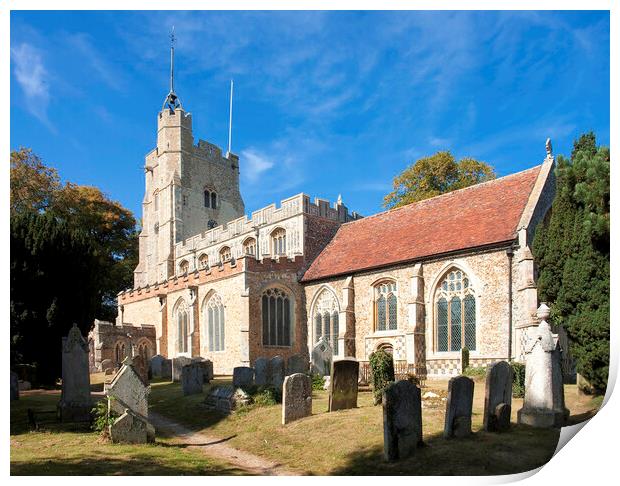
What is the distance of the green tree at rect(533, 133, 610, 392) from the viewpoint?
9953mm

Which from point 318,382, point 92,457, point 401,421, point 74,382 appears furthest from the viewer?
point 318,382

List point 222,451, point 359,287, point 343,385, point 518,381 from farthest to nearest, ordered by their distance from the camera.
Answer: point 359,287 → point 518,381 → point 343,385 → point 222,451

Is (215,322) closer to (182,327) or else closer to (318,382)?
(182,327)

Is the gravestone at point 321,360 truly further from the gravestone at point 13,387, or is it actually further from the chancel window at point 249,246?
the chancel window at point 249,246

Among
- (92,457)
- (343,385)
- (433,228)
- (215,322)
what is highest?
(433,228)

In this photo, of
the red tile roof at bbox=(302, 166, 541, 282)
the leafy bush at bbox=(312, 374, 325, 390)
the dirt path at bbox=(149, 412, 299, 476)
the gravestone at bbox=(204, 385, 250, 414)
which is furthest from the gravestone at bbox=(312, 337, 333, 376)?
the dirt path at bbox=(149, 412, 299, 476)

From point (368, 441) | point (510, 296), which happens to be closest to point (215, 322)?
point (510, 296)

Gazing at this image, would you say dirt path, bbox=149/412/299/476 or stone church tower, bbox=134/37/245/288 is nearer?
dirt path, bbox=149/412/299/476

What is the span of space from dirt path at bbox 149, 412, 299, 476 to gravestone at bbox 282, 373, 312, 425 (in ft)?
4.54

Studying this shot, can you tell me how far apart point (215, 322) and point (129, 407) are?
15.1 m

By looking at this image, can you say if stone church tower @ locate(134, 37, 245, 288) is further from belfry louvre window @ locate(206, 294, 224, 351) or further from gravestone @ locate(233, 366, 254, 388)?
gravestone @ locate(233, 366, 254, 388)

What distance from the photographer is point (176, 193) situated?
1470 inches

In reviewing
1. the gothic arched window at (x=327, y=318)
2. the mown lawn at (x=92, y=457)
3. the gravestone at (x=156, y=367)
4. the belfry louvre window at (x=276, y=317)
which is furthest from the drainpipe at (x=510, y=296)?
the gravestone at (x=156, y=367)

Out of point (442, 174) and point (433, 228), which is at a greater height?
point (442, 174)
